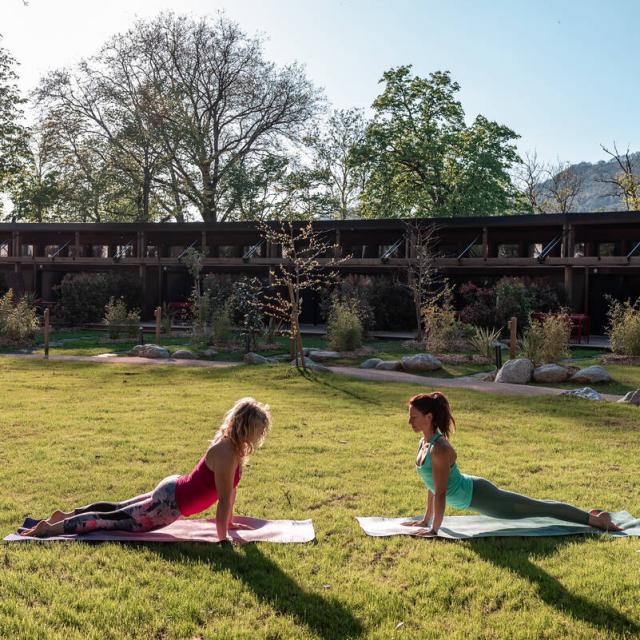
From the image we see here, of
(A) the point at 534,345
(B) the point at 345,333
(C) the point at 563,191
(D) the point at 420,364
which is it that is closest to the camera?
(A) the point at 534,345

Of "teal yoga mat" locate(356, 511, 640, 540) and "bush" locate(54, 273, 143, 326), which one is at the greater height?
"bush" locate(54, 273, 143, 326)

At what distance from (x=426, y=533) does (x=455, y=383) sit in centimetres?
920

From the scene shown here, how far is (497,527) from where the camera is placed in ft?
18.1

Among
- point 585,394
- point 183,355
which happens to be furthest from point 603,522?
point 183,355

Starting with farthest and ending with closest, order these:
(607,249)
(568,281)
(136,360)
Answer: (607,249) < (568,281) < (136,360)

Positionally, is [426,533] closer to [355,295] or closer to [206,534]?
[206,534]

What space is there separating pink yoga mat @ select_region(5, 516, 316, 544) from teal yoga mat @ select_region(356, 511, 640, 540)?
1.70ft

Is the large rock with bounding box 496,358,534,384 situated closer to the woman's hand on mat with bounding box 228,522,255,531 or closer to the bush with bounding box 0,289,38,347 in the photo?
the woman's hand on mat with bounding box 228,522,255,531

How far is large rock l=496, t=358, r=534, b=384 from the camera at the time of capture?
14.4 metres

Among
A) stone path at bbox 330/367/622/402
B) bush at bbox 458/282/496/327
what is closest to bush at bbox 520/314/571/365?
stone path at bbox 330/367/622/402

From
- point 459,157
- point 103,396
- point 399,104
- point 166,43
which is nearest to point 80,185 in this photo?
point 166,43

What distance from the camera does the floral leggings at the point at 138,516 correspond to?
17.0 ft

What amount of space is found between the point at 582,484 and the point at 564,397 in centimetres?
585

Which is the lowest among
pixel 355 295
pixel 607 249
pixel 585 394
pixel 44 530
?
pixel 44 530
